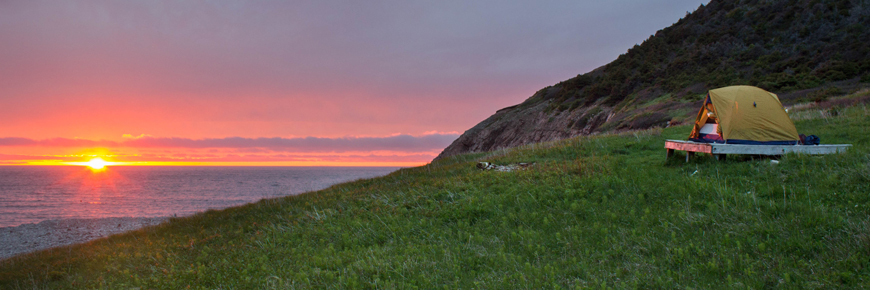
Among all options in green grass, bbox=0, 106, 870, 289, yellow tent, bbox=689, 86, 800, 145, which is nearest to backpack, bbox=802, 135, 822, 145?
yellow tent, bbox=689, 86, 800, 145

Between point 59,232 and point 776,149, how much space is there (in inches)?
1470

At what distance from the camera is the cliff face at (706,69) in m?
33.4

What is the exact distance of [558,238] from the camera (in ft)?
21.8

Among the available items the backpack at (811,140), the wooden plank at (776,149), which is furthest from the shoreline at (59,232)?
the backpack at (811,140)

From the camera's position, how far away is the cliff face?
3338cm

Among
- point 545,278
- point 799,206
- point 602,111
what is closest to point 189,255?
point 545,278

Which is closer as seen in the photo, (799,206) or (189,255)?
(799,206)

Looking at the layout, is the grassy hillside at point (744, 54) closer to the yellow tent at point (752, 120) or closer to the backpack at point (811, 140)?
the yellow tent at point (752, 120)

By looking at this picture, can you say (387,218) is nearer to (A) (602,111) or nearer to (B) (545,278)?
(B) (545,278)

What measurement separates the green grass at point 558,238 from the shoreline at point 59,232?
440 inches

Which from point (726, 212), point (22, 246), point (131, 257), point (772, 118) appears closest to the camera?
point (726, 212)

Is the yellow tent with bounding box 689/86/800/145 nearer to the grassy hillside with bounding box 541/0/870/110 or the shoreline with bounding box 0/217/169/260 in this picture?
the grassy hillside with bounding box 541/0/870/110

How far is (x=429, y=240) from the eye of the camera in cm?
766

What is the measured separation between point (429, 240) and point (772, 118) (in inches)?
550
